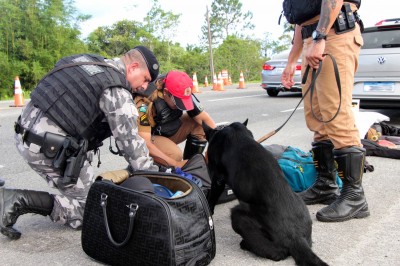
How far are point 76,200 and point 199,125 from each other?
1.61m

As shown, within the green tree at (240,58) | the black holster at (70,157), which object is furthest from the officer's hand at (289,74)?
the green tree at (240,58)

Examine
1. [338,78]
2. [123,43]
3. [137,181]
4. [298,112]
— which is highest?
[123,43]

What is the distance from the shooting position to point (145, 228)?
2.26m

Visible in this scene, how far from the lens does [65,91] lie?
279cm

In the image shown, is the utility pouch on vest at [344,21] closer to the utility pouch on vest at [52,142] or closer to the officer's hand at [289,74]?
the officer's hand at [289,74]

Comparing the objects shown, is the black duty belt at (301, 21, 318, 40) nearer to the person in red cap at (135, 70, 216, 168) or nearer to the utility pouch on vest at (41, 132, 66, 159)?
the person in red cap at (135, 70, 216, 168)

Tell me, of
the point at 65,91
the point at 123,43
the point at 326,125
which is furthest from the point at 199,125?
the point at 123,43

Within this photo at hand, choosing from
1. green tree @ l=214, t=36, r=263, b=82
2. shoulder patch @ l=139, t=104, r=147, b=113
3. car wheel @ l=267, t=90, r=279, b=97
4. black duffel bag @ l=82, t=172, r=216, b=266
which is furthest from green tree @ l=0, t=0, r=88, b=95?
green tree @ l=214, t=36, r=263, b=82

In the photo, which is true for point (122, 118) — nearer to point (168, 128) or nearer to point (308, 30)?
point (168, 128)

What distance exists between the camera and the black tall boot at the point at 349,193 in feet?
9.95

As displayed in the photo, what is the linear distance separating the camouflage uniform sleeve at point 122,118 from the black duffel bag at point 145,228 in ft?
1.24

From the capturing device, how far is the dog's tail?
2211mm

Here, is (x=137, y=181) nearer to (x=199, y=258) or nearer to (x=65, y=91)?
(x=199, y=258)

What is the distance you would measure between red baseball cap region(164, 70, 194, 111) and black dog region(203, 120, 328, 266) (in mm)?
872
